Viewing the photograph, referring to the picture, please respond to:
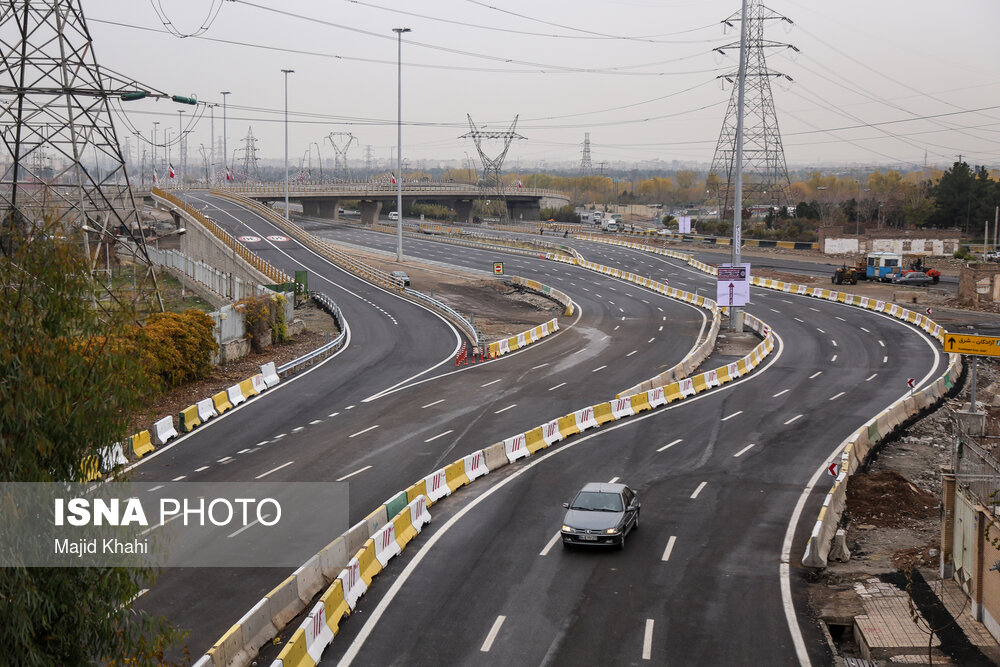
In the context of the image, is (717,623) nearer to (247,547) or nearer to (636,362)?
(247,547)

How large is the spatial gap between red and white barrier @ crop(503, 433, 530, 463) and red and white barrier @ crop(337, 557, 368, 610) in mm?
11504

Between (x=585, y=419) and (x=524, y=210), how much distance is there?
159123 millimetres

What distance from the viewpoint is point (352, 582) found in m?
19.5

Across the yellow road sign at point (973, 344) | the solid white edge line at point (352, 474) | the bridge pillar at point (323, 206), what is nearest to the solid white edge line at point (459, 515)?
the solid white edge line at point (352, 474)

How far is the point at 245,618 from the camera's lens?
54.5 ft

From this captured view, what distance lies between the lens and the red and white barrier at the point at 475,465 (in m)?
28.9

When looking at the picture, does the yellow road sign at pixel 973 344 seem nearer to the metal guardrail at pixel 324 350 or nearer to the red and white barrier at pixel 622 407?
the red and white barrier at pixel 622 407

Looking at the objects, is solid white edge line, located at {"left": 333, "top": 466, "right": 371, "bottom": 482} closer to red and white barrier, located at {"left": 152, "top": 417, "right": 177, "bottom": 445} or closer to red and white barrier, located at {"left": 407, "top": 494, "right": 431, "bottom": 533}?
red and white barrier, located at {"left": 407, "top": 494, "right": 431, "bottom": 533}

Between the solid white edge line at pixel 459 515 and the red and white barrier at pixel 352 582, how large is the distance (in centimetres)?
47

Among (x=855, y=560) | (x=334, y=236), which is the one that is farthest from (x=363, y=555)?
(x=334, y=236)

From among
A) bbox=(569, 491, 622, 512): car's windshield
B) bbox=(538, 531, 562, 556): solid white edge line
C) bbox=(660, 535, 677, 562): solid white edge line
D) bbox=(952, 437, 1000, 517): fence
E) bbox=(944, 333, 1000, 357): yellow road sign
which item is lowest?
bbox=(660, 535, 677, 562): solid white edge line

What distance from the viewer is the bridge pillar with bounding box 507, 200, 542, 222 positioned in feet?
626

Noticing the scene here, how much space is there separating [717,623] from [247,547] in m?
10.7

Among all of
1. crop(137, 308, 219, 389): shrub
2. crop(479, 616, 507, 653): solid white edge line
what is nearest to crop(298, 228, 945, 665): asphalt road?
crop(479, 616, 507, 653): solid white edge line
